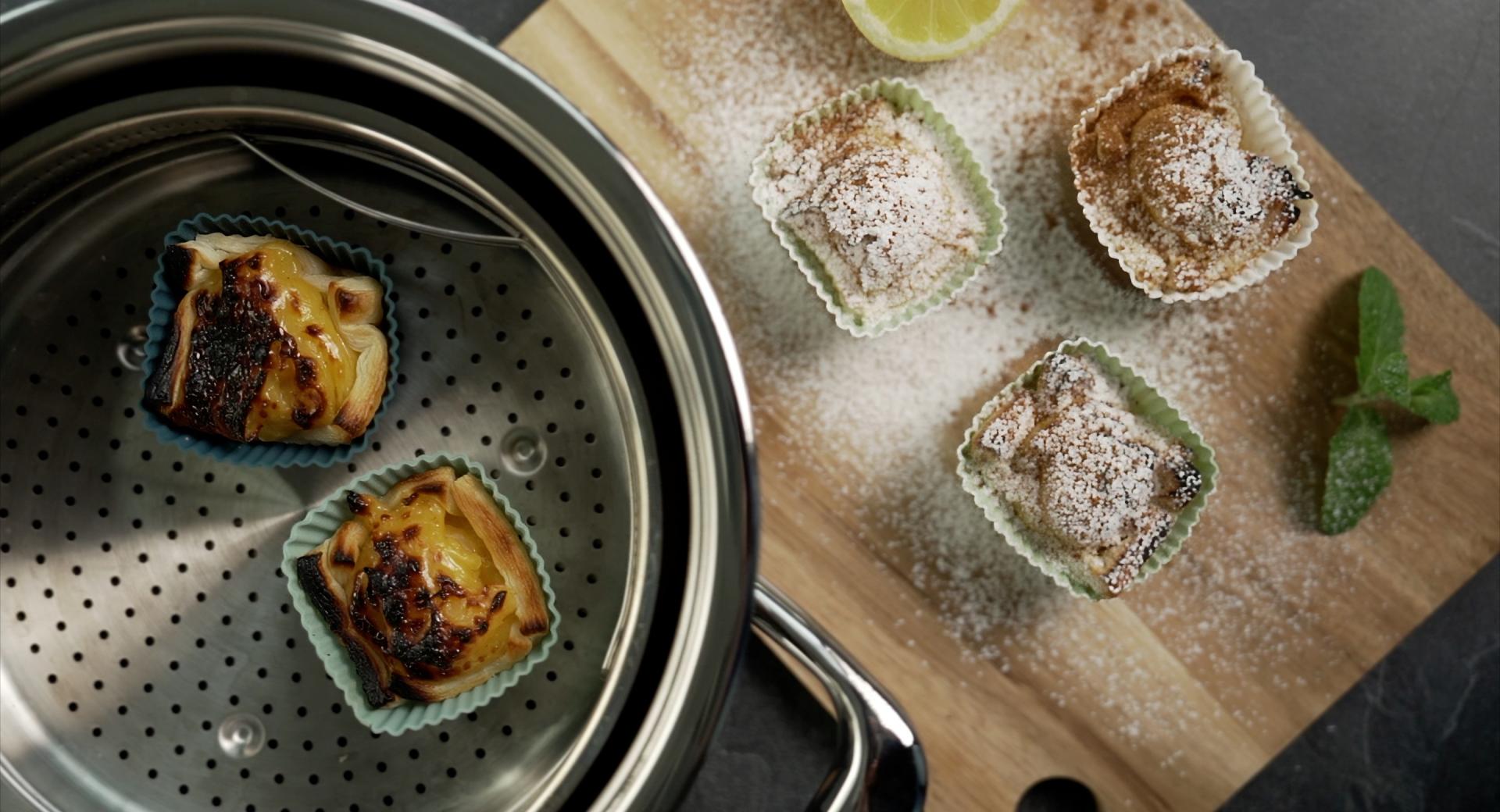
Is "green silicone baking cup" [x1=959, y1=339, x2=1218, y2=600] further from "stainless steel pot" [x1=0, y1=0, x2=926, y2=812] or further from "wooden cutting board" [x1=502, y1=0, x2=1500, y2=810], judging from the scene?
"stainless steel pot" [x1=0, y1=0, x2=926, y2=812]

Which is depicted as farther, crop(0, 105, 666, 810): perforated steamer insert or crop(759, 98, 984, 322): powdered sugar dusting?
crop(759, 98, 984, 322): powdered sugar dusting

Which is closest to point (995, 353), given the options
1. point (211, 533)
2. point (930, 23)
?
point (930, 23)

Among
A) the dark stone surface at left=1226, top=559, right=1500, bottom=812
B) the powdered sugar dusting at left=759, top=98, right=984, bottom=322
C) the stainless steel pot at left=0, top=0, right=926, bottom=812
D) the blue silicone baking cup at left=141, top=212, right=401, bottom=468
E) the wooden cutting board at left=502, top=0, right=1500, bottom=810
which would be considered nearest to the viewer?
the stainless steel pot at left=0, top=0, right=926, bottom=812

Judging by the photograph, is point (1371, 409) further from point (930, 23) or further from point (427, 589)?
point (427, 589)

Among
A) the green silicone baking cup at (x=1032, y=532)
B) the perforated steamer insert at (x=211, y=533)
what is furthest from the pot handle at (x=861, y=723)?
the green silicone baking cup at (x=1032, y=532)

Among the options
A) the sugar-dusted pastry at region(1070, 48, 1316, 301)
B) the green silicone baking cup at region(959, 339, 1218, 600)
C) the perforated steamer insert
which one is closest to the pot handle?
the perforated steamer insert

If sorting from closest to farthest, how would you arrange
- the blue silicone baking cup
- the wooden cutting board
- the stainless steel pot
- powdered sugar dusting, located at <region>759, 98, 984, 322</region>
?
the stainless steel pot < the blue silicone baking cup < powdered sugar dusting, located at <region>759, 98, 984, 322</region> < the wooden cutting board

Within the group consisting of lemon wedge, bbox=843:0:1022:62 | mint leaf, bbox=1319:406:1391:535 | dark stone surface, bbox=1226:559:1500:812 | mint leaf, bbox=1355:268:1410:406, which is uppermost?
lemon wedge, bbox=843:0:1022:62

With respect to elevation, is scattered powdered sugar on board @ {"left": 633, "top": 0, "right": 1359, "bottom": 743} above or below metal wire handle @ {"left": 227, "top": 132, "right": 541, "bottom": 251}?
below
